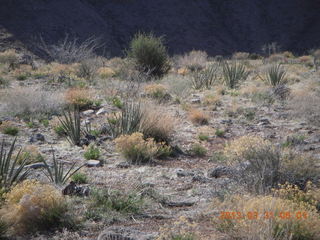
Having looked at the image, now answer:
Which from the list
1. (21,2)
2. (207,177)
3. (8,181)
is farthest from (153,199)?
(21,2)

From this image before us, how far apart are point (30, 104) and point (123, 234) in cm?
764

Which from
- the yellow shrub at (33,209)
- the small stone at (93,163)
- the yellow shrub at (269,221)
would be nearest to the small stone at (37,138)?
the small stone at (93,163)

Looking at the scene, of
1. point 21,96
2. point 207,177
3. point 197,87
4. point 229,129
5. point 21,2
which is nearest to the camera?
point 207,177

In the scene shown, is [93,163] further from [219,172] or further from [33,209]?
[33,209]

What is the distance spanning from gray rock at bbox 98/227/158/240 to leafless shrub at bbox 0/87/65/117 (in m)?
6.89

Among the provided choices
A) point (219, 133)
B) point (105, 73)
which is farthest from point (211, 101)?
point (105, 73)

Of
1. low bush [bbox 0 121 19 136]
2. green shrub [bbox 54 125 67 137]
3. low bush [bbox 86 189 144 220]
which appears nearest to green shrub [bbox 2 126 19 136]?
low bush [bbox 0 121 19 136]

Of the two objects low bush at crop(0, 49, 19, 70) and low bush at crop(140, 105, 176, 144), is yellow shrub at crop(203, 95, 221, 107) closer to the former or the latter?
low bush at crop(140, 105, 176, 144)

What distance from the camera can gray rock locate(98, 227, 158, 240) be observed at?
3842 mm

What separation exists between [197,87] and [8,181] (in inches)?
459

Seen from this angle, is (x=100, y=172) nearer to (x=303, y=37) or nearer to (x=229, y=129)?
(x=229, y=129)

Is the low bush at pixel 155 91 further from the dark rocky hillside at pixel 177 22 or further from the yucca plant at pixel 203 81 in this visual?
the dark rocky hillside at pixel 177 22

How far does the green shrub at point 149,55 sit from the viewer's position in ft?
58.6

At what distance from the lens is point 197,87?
15875 millimetres
